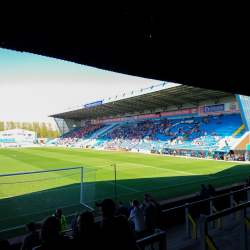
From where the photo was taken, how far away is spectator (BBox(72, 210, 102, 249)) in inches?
73.4

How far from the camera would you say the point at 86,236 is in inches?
74.8

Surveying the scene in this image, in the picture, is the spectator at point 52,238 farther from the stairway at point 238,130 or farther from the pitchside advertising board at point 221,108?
the pitchside advertising board at point 221,108

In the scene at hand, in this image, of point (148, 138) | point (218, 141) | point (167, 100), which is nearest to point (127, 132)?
point (148, 138)

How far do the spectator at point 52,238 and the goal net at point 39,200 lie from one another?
5.80 metres

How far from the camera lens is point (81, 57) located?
4.11 meters

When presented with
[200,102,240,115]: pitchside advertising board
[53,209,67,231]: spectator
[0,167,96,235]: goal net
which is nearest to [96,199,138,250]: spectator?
[53,209,67,231]: spectator

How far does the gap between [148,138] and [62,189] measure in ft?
103

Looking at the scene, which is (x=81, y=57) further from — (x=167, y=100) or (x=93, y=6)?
(x=167, y=100)

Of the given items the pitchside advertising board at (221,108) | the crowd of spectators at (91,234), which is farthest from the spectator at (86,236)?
the pitchside advertising board at (221,108)

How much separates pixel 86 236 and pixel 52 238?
0.30 meters

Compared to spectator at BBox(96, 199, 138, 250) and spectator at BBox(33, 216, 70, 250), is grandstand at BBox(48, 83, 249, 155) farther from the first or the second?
spectator at BBox(33, 216, 70, 250)

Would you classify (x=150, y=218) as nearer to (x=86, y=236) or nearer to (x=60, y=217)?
(x=60, y=217)

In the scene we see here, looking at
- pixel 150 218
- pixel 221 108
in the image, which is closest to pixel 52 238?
pixel 150 218

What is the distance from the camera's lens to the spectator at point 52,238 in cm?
177
